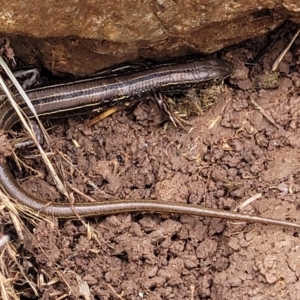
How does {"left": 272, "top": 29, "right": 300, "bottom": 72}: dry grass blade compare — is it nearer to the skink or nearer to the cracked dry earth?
the cracked dry earth

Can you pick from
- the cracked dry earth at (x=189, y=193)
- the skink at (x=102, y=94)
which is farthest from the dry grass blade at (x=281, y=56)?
the skink at (x=102, y=94)

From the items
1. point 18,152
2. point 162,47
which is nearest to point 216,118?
point 162,47

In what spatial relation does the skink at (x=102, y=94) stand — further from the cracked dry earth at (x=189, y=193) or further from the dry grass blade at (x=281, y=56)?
the dry grass blade at (x=281, y=56)

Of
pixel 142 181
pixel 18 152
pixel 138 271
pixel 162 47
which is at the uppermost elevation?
pixel 162 47

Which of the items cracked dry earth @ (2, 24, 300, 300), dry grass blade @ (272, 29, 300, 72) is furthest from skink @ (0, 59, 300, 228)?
dry grass blade @ (272, 29, 300, 72)

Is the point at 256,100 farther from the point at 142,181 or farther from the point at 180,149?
the point at 142,181

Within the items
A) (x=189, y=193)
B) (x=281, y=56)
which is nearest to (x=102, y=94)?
(x=189, y=193)
